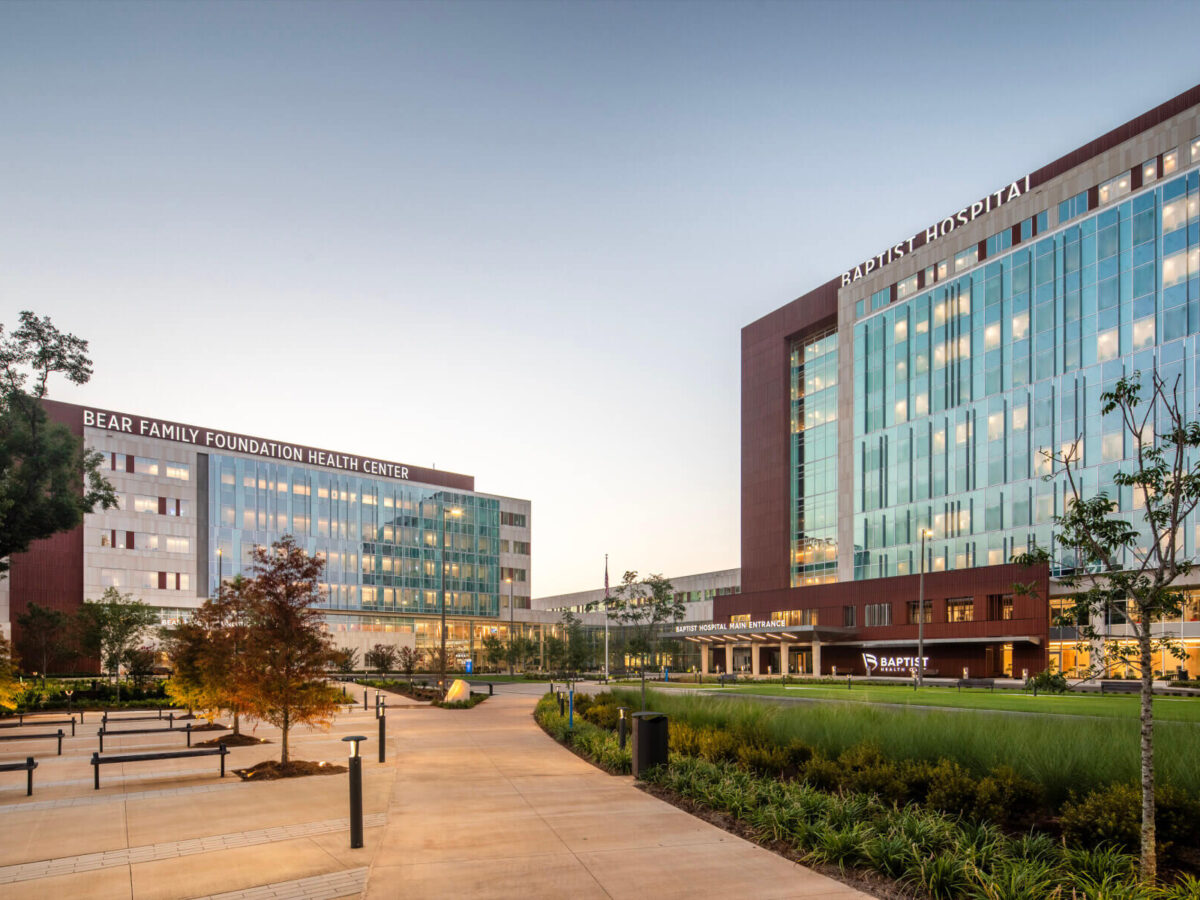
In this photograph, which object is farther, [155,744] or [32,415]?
[32,415]

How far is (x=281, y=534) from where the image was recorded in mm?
100438

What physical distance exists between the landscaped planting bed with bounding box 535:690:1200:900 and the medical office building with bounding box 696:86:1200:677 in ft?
127

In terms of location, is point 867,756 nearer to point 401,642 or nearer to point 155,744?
point 155,744

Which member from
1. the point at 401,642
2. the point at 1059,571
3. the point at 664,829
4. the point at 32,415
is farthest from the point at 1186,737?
the point at 401,642

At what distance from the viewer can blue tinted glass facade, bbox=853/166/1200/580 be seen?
186 feet

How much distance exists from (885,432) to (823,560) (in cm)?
1497

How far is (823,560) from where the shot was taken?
8656cm

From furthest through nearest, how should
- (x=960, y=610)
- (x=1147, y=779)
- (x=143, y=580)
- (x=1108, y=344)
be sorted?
(x=143, y=580), (x=960, y=610), (x=1108, y=344), (x=1147, y=779)

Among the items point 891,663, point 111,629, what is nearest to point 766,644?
point 891,663

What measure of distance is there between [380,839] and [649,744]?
5.93 meters

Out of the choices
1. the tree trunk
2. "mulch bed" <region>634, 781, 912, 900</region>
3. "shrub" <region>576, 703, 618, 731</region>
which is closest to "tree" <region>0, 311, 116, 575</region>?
"shrub" <region>576, 703, 618, 731</region>

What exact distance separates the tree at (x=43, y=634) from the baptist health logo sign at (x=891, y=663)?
2632 inches

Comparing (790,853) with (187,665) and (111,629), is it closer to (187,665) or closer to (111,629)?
(187,665)

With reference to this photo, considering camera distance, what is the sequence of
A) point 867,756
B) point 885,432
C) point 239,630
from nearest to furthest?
point 867,756 < point 239,630 < point 885,432
